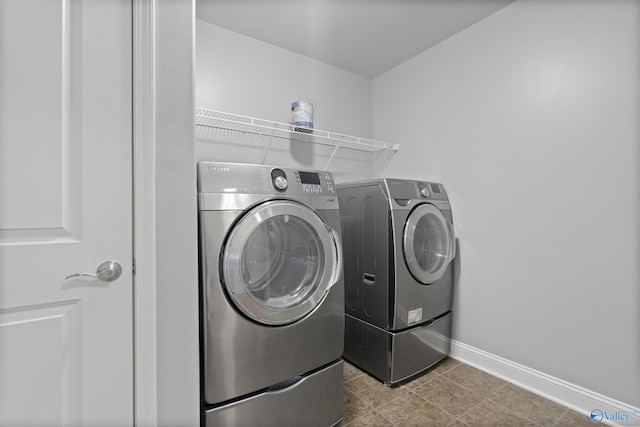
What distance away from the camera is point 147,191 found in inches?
39.6

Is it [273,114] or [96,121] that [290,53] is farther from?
[96,121]

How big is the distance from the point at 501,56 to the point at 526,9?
0.87ft

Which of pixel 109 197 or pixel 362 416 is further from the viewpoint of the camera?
pixel 362 416

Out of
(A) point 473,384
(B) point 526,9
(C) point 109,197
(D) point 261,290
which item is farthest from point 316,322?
(B) point 526,9

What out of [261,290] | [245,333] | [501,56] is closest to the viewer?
[245,333]

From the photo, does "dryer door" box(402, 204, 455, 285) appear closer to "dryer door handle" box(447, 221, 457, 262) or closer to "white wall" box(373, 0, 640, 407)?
"dryer door handle" box(447, 221, 457, 262)

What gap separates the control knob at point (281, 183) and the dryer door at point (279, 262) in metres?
0.07

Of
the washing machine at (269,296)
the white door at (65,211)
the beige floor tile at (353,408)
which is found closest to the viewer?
the white door at (65,211)

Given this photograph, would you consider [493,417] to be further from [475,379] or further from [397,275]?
[397,275]

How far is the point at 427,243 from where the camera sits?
6.56 feet

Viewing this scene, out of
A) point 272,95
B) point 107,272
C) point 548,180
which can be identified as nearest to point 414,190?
point 548,180

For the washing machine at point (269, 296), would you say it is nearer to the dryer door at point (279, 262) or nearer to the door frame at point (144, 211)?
the dryer door at point (279, 262)

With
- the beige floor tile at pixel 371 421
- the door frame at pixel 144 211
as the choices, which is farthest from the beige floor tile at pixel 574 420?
the door frame at pixel 144 211

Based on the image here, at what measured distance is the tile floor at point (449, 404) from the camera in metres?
1.47
